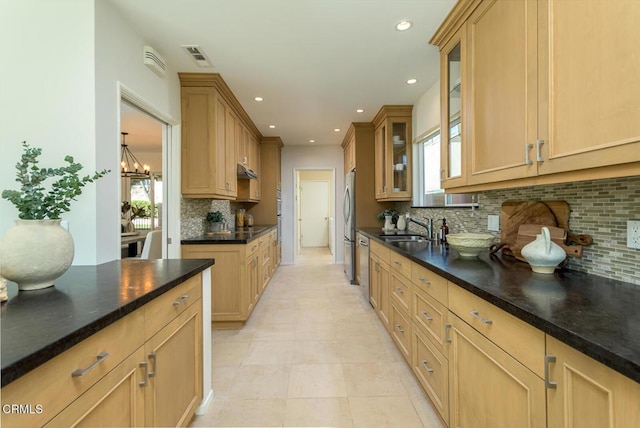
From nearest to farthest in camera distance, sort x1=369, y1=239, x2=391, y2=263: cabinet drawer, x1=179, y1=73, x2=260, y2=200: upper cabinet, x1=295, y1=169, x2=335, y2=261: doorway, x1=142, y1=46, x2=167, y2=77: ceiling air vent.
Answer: x1=142, y1=46, x2=167, y2=77: ceiling air vent
x1=369, y1=239, x2=391, y2=263: cabinet drawer
x1=179, y1=73, x2=260, y2=200: upper cabinet
x1=295, y1=169, x2=335, y2=261: doorway

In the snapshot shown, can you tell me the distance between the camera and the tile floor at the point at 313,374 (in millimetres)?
1653

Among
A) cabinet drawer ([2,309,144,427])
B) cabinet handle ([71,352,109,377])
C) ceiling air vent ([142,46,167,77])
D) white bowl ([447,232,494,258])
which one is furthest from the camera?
ceiling air vent ([142,46,167,77])

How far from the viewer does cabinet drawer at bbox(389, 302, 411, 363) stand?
2037 millimetres

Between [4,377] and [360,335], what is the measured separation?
2514 millimetres

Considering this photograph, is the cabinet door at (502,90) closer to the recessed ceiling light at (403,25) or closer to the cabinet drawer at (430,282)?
the recessed ceiling light at (403,25)

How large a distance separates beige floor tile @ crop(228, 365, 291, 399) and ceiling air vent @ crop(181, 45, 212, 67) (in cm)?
257

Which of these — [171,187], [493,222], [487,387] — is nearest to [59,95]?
[171,187]

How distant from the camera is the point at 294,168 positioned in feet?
19.9

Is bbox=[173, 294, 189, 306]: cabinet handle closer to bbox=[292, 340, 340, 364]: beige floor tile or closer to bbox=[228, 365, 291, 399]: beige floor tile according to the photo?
bbox=[228, 365, 291, 399]: beige floor tile

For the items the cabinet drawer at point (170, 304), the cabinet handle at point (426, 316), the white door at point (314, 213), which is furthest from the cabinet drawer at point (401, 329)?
the white door at point (314, 213)

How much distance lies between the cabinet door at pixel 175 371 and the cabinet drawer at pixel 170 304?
0.11ft

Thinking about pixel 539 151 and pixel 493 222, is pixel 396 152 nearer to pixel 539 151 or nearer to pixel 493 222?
pixel 493 222

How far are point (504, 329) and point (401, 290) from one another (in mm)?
1237

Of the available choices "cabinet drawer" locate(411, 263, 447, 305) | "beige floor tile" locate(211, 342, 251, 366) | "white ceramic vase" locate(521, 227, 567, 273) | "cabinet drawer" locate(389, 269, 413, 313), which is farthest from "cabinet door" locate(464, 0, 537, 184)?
"beige floor tile" locate(211, 342, 251, 366)
